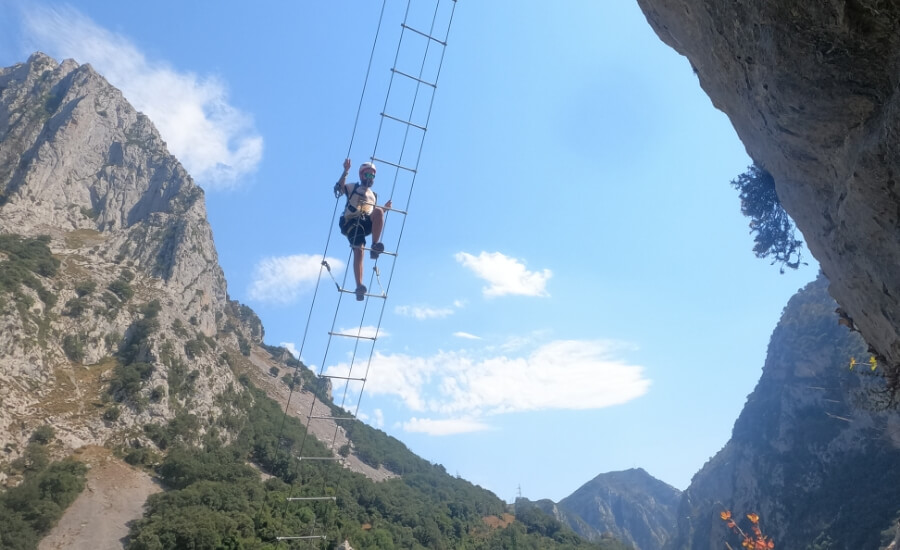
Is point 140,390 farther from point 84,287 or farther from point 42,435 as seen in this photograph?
point 84,287

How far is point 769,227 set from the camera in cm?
1947

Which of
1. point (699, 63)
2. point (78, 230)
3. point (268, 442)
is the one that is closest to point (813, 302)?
point (268, 442)

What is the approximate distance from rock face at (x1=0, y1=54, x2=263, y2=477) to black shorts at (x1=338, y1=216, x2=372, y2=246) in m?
46.1

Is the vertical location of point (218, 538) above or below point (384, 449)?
below

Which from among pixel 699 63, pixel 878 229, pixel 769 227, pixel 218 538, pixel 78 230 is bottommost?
pixel 218 538

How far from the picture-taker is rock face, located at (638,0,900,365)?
5117 millimetres

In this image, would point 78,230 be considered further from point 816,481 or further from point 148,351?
point 816,481

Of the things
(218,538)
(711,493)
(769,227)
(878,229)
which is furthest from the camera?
(711,493)

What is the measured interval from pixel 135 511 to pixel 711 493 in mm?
93870

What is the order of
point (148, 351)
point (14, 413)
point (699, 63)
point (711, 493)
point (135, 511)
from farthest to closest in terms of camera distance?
point (711, 493) → point (148, 351) → point (14, 413) → point (135, 511) → point (699, 63)

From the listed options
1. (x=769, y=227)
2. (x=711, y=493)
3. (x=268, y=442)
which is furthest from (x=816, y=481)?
(x=268, y=442)

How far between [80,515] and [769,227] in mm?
48762

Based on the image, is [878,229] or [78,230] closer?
[878,229]

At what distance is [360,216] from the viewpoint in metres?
11.1
